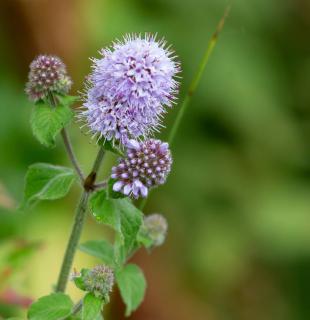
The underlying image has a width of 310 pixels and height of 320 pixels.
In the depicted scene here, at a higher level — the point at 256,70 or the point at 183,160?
the point at 256,70

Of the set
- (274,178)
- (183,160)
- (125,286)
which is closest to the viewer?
(125,286)

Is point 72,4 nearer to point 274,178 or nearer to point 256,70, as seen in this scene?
point 256,70

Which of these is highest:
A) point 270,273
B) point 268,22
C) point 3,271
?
point 268,22

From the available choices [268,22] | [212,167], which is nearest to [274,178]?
[212,167]

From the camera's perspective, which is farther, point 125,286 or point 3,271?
point 3,271

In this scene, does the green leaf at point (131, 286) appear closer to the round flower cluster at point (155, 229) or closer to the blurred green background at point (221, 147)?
the round flower cluster at point (155, 229)

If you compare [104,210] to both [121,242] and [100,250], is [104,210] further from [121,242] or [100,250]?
[100,250]
